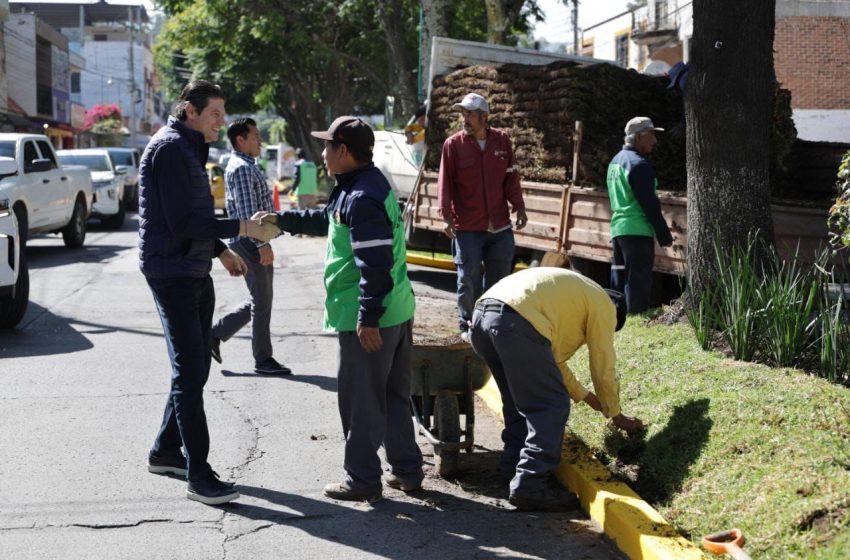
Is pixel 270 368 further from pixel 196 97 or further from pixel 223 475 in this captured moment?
pixel 196 97

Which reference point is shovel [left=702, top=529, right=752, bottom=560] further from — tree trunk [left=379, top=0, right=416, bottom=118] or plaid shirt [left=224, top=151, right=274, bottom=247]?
tree trunk [left=379, top=0, right=416, bottom=118]

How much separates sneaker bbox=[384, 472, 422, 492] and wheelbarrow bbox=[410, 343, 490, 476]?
257mm

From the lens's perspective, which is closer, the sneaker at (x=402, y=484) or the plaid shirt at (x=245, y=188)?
the sneaker at (x=402, y=484)

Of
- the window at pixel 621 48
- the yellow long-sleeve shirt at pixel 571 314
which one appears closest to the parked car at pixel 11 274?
the yellow long-sleeve shirt at pixel 571 314

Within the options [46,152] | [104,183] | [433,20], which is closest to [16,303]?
[46,152]

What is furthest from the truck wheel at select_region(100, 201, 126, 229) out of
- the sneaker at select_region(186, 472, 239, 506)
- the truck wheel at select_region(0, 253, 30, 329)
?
the sneaker at select_region(186, 472, 239, 506)

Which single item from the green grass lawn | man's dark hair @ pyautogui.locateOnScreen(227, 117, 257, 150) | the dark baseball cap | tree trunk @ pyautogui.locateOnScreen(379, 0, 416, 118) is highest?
tree trunk @ pyautogui.locateOnScreen(379, 0, 416, 118)

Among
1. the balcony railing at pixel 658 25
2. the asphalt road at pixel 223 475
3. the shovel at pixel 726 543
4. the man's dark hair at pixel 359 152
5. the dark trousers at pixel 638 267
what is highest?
the balcony railing at pixel 658 25

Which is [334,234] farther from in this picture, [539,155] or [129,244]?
[129,244]

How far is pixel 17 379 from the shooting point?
332 inches

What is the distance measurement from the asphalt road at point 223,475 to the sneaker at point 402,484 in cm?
4

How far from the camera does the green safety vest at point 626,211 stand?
873 centimetres

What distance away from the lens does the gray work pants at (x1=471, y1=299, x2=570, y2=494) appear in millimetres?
5258

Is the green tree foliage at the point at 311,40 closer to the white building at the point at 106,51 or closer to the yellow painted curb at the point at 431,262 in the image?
the yellow painted curb at the point at 431,262
